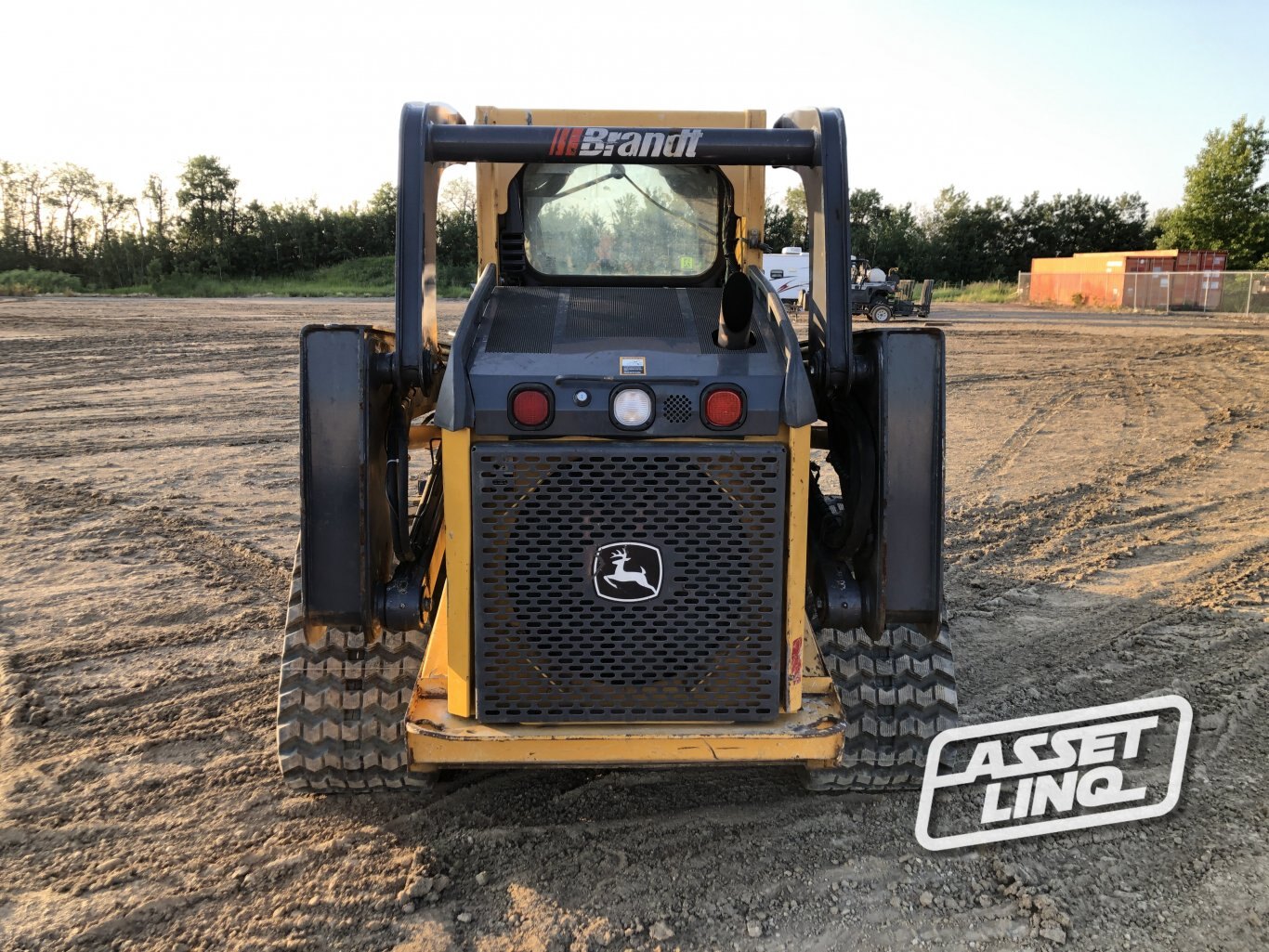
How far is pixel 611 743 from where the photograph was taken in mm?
2951

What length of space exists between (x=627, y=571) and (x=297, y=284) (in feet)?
179

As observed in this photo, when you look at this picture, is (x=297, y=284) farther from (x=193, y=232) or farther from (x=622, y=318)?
(x=622, y=318)

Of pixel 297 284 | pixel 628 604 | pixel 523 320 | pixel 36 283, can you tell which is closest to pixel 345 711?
pixel 628 604

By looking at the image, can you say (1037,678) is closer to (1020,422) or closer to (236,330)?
(1020,422)

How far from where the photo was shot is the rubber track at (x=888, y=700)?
11.0 feet

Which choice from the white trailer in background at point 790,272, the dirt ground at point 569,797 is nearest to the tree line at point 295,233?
the white trailer in background at point 790,272

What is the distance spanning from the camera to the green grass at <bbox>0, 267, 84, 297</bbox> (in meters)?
40.0

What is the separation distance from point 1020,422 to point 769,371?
31.3ft

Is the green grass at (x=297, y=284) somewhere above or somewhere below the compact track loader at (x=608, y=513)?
above

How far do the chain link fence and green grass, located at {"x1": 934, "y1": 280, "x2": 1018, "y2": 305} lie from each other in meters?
4.76

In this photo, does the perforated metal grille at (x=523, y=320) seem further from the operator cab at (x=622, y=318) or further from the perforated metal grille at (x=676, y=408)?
the perforated metal grille at (x=676, y=408)

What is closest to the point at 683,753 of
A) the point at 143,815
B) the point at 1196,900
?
the point at 1196,900

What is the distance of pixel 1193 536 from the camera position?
6.82m

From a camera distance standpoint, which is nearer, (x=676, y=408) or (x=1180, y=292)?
(x=676, y=408)
